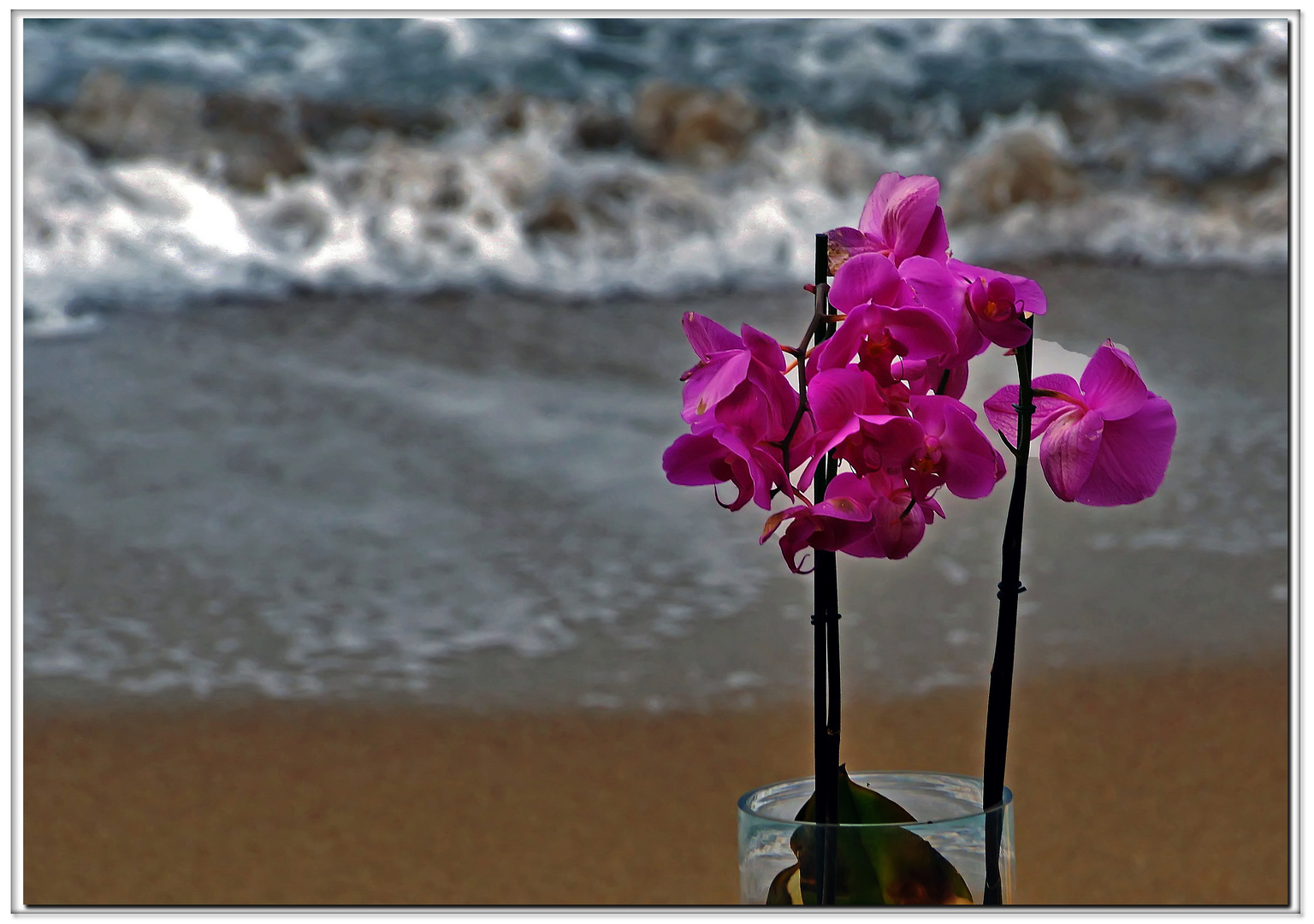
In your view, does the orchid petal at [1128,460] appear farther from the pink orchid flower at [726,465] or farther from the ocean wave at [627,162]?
the ocean wave at [627,162]

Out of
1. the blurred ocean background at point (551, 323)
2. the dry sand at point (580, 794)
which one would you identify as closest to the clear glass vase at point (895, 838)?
the dry sand at point (580, 794)

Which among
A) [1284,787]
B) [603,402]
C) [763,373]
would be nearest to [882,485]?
[763,373]

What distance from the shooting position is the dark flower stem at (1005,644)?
11.9 inches

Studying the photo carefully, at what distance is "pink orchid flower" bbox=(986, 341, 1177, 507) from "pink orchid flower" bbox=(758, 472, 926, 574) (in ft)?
0.12

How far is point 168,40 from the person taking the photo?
1267mm

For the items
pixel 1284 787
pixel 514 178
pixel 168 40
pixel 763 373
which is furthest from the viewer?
pixel 514 178

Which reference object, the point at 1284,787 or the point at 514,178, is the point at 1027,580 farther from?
the point at 514,178

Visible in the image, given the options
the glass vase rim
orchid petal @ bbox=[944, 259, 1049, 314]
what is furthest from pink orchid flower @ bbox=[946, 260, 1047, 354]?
the glass vase rim

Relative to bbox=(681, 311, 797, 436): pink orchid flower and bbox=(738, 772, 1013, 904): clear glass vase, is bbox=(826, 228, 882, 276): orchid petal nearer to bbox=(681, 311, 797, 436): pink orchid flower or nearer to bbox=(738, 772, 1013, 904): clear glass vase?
bbox=(681, 311, 797, 436): pink orchid flower

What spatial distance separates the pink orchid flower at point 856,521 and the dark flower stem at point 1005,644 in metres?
0.02

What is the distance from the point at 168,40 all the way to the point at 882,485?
1.20m

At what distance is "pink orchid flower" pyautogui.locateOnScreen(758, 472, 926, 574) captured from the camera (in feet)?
0.95

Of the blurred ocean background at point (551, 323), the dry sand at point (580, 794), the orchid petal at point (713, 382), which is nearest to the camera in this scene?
the orchid petal at point (713, 382)
